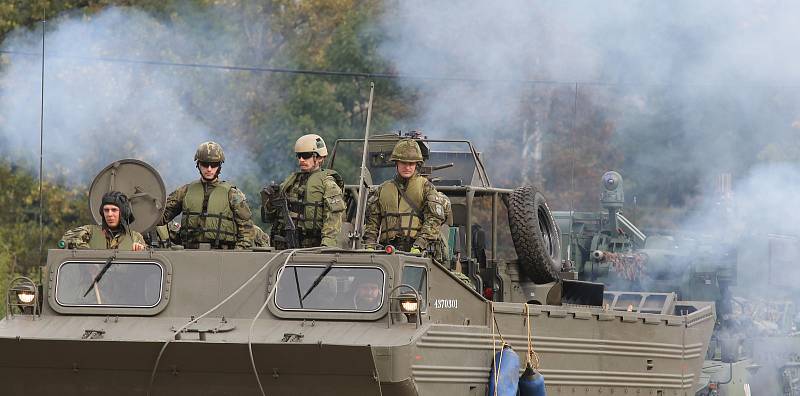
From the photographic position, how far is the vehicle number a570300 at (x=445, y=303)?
13953 mm

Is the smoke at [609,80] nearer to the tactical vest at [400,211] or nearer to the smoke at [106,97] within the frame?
the smoke at [106,97]

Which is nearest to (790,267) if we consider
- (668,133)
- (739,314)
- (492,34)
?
(739,314)

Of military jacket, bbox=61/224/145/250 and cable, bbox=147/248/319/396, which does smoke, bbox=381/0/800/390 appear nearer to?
military jacket, bbox=61/224/145/250

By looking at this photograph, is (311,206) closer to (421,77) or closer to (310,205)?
(310,205)

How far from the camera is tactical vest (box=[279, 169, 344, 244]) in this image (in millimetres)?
15031

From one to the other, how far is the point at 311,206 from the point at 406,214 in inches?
35.4

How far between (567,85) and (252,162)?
562cm

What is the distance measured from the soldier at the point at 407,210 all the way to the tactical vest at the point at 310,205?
0.60 m

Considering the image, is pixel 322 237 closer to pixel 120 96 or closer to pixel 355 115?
pixel 120 96

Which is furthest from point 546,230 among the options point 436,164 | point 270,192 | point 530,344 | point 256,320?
point 256,320

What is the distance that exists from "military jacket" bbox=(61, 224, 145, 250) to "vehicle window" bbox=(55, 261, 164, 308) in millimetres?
465

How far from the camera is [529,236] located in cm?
1748

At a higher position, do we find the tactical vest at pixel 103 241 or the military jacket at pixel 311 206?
the military jacket at pixel 311 206

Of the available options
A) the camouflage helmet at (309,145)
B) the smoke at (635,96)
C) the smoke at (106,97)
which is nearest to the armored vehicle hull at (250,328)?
the camouflage helmet at (309,145)
